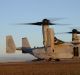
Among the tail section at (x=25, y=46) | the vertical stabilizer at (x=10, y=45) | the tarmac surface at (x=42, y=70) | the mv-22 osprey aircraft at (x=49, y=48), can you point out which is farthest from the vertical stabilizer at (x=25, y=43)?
the tarmac surface at (x=42, y=70)

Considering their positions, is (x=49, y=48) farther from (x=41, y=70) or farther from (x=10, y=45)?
(x=41, y=70)

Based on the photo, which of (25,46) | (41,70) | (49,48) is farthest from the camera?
(25,46)

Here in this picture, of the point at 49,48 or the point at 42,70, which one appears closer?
the point at 42,70

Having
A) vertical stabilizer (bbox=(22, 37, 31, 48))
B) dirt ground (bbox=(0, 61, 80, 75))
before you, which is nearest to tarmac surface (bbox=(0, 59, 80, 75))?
dirt ground (bbox=(0, 61, 80, 75))

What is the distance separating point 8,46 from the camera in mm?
106812

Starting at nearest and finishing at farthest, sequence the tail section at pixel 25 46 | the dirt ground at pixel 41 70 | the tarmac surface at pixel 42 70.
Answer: the dirt ground at pixel 41 70 → the tarmac surface at pixel 42 70 → the tail section at pixel 25 46

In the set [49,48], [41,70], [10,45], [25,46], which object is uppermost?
[10,45]

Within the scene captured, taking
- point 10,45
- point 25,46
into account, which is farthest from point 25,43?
point 10,45

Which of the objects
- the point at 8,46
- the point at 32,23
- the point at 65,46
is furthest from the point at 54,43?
the point at 8,46

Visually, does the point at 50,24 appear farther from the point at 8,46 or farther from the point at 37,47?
the point at 8,46

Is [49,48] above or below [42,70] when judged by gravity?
above

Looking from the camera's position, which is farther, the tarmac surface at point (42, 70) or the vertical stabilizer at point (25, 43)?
the vertical stabilizer at point (25, 43)

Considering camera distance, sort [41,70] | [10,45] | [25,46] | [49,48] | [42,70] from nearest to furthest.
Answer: [42,70] → [41,70] → [49,48] → [10,45] → [25,46]

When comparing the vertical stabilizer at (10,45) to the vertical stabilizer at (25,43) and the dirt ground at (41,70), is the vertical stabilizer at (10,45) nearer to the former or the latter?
the vertical stabilizer at (25,43)
